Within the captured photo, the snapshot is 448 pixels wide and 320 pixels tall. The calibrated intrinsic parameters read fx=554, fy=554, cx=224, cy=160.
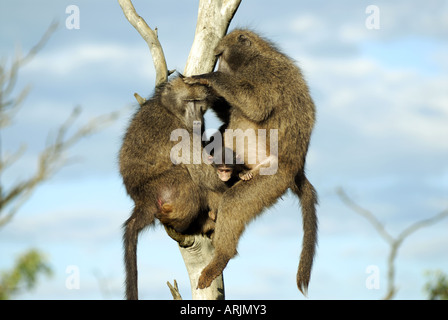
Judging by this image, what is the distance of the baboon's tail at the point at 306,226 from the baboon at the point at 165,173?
1099 mm

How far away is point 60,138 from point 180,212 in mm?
2218

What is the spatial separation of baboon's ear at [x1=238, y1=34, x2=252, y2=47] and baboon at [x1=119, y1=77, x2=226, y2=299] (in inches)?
36.5

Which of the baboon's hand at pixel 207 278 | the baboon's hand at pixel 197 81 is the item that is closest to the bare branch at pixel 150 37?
the baboon's hand at pixel 197 81

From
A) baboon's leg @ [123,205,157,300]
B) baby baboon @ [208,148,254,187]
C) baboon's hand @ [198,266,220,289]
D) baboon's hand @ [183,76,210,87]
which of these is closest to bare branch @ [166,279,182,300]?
baboon's hand @ [198,266,220,289]

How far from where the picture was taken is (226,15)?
787 centimetres

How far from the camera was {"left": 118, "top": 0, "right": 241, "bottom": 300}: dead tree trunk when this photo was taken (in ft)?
23.2

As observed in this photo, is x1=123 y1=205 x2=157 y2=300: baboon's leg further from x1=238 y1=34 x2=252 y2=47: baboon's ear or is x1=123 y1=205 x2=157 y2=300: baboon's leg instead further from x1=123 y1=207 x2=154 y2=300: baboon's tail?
x1=238 y1=34 x2=252 y2=47: baboon's ear

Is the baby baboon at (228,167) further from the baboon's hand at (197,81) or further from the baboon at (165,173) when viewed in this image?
the baboon's hand at (197,81)

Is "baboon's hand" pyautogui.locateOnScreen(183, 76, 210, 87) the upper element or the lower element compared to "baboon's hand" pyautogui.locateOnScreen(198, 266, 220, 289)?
upper

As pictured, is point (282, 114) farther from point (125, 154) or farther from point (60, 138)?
point (60, 138)

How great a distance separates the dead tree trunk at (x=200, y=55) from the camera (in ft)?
23.2

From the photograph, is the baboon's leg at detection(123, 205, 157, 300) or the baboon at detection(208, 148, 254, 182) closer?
the baboon's leg at detection(123, 205, 157, 300)

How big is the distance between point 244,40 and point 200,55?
0.69 meters

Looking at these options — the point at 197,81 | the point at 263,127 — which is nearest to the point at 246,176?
the point at 263,127
